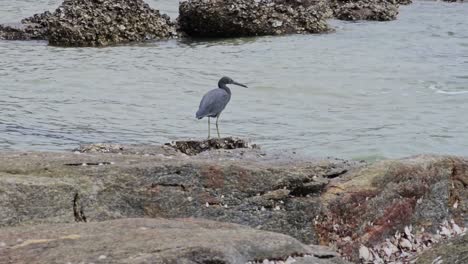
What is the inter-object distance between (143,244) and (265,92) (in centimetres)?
960

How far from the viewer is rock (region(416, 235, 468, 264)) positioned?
12.8ft

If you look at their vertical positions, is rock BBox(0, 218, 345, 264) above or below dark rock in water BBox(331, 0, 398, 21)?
above

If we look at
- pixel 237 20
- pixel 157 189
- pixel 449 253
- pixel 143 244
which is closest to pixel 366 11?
pixel 237 20

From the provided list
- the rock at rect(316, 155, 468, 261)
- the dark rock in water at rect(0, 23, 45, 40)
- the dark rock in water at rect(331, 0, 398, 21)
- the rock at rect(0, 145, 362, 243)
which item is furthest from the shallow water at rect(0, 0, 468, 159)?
the rock at rect(0, 145, 362, 243)

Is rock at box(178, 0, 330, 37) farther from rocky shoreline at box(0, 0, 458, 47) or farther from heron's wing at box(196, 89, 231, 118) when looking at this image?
heron's wing at box(196, 89, 231, 118)

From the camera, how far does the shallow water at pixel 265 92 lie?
9719 mm

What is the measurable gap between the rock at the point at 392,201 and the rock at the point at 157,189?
135 mm

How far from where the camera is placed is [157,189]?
4.95 metres

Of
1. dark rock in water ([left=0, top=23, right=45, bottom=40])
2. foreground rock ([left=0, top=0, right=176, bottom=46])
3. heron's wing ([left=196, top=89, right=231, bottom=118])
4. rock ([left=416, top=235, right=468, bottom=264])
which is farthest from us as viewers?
dark rock in water ([left=0, top=23, right=45, bottom=40])

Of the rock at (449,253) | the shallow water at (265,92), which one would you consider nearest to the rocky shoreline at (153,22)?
the shallow water at (265,92)

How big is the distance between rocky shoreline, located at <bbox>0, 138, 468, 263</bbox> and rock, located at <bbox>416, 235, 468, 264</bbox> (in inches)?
0.4

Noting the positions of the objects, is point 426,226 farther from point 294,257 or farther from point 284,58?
point 284,58

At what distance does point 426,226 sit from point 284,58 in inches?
405

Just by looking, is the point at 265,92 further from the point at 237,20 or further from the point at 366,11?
the point at 366,11
